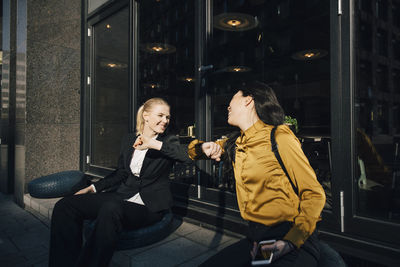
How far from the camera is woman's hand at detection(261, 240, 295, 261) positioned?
1.12m

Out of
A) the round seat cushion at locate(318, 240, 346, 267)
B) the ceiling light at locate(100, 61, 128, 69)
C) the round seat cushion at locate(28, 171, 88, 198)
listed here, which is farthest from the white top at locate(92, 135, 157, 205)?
the ceiling light at locate(100, 61, 128, 69)

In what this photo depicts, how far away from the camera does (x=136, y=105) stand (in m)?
4.19

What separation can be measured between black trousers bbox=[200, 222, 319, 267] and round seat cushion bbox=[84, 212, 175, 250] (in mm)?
744

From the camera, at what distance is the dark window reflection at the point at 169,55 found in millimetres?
3830

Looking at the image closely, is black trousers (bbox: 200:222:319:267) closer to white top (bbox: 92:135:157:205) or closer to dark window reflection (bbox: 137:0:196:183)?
white top (bbox: 92:135:157:205)

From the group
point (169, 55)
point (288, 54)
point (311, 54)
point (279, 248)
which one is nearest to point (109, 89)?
point (169, 55)

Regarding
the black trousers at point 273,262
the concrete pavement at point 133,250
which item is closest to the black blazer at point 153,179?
the concrete pavement at point 133,250

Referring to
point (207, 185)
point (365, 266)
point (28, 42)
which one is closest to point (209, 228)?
point (207, 185)

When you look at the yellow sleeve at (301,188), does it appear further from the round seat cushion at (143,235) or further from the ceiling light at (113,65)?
the ceiling light at (113,65)

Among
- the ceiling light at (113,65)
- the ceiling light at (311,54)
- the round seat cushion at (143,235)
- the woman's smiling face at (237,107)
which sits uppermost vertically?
the ceiling light at (311,54)

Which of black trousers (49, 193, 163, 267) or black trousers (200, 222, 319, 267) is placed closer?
black trousers (200, 222, 319, 267)

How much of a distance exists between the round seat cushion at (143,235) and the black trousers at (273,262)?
0.74 meters

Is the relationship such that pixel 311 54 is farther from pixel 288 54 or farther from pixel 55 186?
pixel 288 54

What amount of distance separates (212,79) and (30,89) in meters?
3.50
